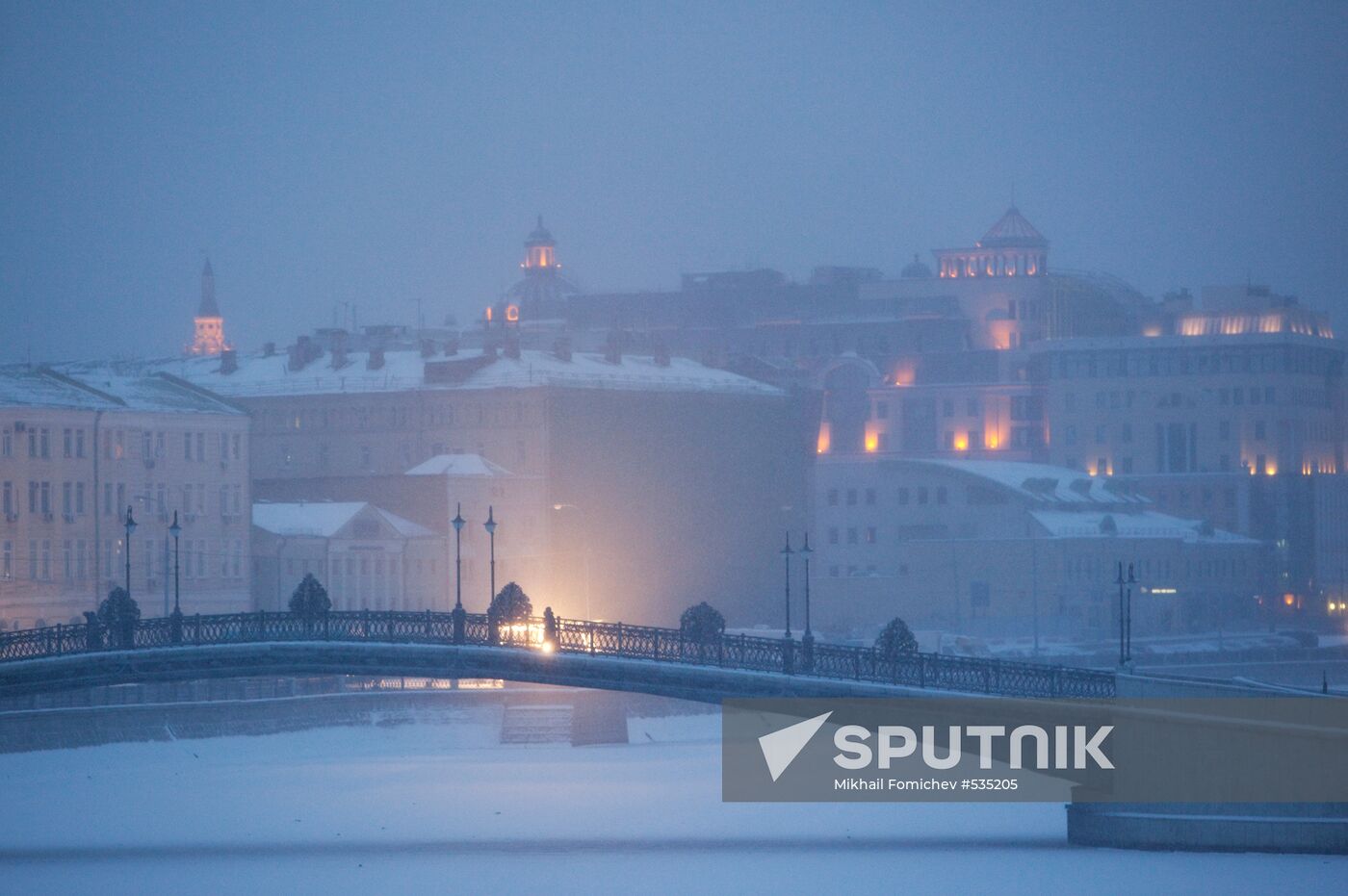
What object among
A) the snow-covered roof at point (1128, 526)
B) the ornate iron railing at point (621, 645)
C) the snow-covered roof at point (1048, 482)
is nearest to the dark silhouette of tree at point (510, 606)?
the ornate iron railing at point (621, 645)

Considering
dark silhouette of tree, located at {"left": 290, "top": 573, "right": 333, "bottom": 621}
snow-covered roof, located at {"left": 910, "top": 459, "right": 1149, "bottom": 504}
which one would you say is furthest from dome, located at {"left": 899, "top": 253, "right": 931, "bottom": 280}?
dark silhouette of tree, located at {"left": 290, "top": 573, "right": 333, "bottom": 621}

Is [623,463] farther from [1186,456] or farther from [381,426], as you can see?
[1186,456]

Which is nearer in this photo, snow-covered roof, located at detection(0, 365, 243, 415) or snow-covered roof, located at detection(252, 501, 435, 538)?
snow-covered roof, located at detection(0, 365, 243, 415)

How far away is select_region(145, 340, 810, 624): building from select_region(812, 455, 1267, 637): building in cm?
→ 654

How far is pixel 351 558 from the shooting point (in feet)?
282

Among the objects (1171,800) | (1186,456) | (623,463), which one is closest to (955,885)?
(1171,800)

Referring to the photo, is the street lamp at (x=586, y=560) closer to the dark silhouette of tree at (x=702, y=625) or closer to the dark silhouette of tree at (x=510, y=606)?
the dark silhouette of tree at (x=510, y=606)

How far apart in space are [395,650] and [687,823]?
8.59 meters

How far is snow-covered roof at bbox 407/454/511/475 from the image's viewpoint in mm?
91125

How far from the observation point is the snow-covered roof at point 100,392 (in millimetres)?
79688

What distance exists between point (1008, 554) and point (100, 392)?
A: 140 ft

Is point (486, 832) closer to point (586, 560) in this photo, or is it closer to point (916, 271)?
point (586, 560)

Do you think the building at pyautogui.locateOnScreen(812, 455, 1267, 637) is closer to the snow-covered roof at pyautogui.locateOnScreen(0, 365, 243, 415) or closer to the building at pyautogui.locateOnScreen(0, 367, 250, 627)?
the building at pyautogui.locateOnScreen(0, 367, 250, 627)

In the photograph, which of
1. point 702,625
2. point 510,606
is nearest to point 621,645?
point 702,625
